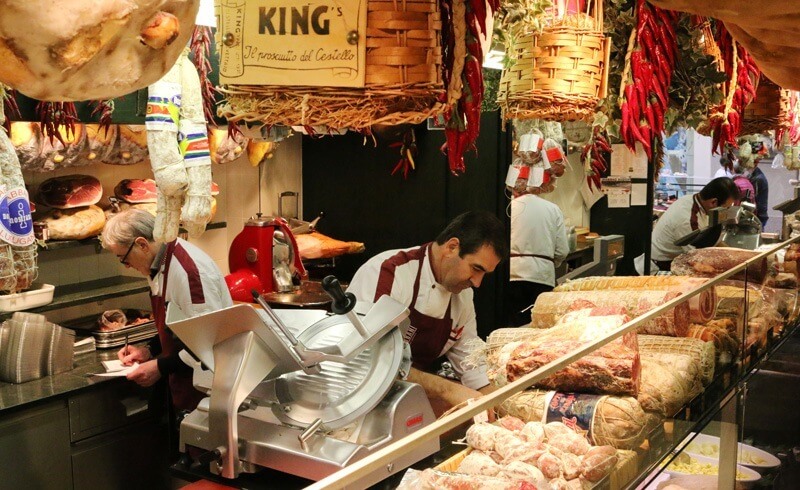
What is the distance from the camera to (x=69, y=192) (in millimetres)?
4953

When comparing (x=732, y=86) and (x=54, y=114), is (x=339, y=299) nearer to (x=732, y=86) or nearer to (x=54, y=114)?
(x=732, y=86)

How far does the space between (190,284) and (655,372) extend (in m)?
2.65

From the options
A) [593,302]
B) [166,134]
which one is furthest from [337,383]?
[166,134]

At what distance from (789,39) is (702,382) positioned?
1.74 m

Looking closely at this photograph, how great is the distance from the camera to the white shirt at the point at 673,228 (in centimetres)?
772

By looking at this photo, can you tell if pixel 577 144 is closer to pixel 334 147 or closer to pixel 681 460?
pixel 334 147

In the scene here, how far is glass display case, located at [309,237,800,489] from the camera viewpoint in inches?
72.2

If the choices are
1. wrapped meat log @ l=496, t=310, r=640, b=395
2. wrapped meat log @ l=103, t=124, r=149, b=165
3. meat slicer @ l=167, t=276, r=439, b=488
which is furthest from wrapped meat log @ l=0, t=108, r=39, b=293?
wrapped meat log @ l=103, t=124, r=149, b=165

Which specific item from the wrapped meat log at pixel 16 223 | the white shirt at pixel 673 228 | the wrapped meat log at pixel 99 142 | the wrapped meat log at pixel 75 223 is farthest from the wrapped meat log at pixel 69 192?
the white shirt at pixel 673 228

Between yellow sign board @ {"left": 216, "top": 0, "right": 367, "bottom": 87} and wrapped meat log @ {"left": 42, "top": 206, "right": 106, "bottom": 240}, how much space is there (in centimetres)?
352

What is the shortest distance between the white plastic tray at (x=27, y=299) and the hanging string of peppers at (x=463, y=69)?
3198mm

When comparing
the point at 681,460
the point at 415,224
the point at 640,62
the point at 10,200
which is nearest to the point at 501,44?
the point at 640,62

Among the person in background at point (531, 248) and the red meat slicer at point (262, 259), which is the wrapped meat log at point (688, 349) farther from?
the red meat slicer at point (262, 259)

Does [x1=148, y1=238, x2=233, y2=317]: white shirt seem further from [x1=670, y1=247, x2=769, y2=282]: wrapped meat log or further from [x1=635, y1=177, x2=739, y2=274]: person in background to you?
[x1=635, y1=177, x2=739, y2=274]: person in background
